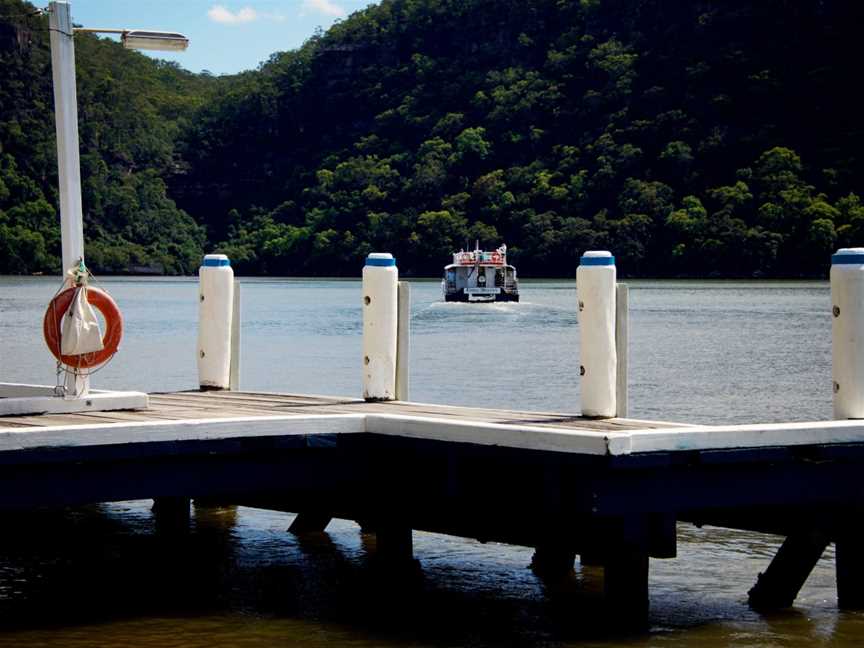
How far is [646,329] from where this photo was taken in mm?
67125

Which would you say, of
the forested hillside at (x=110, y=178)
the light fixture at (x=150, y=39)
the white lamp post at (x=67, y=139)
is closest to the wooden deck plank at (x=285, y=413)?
the white lamp post at (x=67, y=139)

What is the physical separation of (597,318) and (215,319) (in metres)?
4.13

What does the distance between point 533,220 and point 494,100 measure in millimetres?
26851

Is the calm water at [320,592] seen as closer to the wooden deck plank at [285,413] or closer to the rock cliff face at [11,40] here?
the wooden deck plank at [285,413]

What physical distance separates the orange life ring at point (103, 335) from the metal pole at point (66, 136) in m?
0.30

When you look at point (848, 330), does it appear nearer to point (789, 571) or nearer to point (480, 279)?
point (789, 571)

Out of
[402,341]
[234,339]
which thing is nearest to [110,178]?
[234,339]

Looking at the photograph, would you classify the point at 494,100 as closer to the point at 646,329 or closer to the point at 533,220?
the point at 533,220

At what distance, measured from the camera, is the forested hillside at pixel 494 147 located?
128 m

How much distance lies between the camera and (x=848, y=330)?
10000 millimetres

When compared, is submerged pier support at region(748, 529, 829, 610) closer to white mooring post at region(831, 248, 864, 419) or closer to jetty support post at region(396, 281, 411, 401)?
white mooring post at region(831, 248, 864, 419)

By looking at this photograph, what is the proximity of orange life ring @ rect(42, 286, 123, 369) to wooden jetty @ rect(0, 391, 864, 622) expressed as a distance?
0.39m

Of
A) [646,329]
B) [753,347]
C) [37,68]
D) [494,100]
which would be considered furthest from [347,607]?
[494,100]

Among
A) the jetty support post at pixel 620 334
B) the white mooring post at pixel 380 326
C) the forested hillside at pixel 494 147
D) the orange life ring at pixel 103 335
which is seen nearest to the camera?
the jetty support post at pixel 620 334
